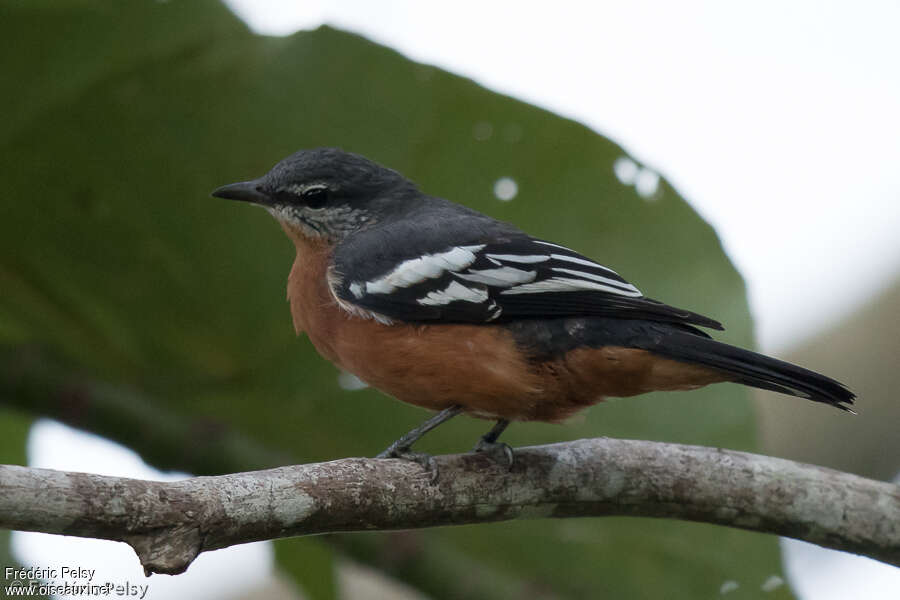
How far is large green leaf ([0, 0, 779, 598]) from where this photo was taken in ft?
14.0

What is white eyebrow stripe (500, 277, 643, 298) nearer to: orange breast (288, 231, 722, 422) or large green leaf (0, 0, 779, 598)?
orange breast (288, 231, 722, 422)

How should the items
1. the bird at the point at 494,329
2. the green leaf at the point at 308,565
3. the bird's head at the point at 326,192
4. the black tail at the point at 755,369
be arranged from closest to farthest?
the black tail at the point at 755,369 < the bird at the point at 494,329 < the bird's head at the point at 326,192 < the green leaf at the point at 308,565

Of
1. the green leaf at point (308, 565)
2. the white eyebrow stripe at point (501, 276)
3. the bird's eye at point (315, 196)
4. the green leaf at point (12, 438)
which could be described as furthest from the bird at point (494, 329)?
the green leaf at point (12, 438)

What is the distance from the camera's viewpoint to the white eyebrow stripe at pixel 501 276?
4125mm

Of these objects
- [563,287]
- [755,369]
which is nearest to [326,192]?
[563,287]

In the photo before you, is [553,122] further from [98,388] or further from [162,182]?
[98,388]

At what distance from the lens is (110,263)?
184 inches

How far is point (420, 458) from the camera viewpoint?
3.74 metres

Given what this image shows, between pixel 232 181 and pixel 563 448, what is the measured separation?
1912 mm

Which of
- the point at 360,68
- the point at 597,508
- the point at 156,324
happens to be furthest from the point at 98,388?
the point at 597,508

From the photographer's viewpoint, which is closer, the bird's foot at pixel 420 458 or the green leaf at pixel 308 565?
the bird's foot at pixel 420 458

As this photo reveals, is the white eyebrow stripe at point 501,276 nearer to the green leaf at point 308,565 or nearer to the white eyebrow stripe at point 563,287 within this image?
the white eyebrow stripe at point 563,287

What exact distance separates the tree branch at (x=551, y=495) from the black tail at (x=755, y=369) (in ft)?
1.31

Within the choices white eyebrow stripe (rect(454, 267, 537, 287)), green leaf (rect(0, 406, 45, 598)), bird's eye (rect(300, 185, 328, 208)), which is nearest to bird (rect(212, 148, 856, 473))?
white eyebrow stripe (rect(454, 267, 537, 287))
